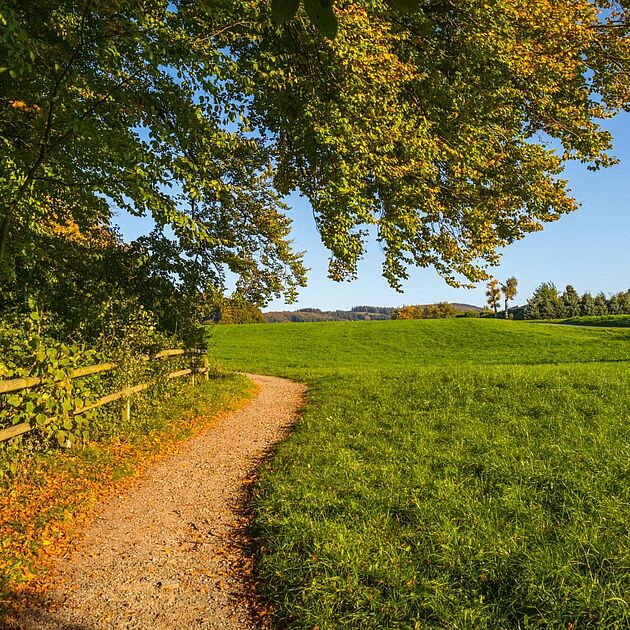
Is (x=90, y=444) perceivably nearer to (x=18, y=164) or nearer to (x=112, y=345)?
(x=112, y=345)

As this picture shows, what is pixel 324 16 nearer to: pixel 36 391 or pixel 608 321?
pixel 36 391

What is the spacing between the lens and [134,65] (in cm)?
956

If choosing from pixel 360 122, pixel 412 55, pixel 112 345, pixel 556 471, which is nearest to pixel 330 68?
pixel 360 122

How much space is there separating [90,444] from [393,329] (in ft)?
128

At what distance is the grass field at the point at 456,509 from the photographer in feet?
12.8

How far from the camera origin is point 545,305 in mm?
86812

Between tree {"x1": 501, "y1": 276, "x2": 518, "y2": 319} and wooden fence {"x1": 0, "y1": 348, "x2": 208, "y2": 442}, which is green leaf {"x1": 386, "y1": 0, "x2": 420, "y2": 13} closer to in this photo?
wooden fence {"x1": 0, "y1": 348, "x2": 208, "y2": 442}

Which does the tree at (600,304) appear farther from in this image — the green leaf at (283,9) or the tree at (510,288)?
the green leaf at (283,9)

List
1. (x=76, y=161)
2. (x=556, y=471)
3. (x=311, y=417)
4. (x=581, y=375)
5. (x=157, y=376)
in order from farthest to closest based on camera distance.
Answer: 1. (x=581, y=375)
2. (x=157, y=376)
3. (x=311, y=417)
4. (x=76, y=161)
5. (x=556, y=471)

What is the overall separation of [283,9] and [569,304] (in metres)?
102

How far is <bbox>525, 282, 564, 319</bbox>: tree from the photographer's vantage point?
86.6 m

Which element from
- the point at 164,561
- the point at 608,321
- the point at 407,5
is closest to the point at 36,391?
the point at 164,561

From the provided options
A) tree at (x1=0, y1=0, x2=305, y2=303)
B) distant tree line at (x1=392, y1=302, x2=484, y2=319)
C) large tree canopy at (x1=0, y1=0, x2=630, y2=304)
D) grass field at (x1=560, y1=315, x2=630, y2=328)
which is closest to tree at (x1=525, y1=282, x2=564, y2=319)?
distant tree line at (x1=392, y1=302, x2=484, y2=319)

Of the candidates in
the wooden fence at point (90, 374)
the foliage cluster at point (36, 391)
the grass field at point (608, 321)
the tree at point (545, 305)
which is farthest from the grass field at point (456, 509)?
the tree at point (545, 305)
